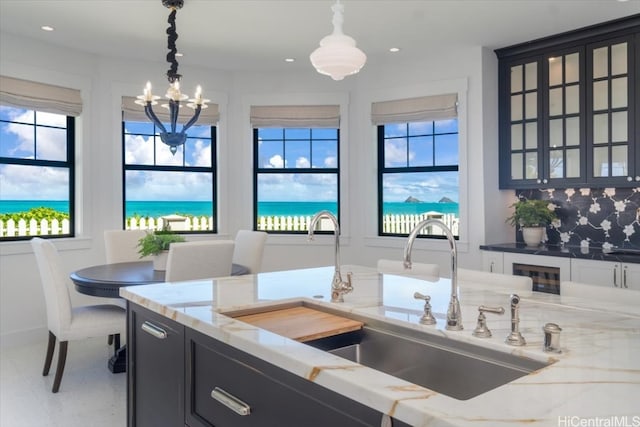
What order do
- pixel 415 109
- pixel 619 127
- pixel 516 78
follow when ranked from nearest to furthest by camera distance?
pixel 619 127, pixel 516 78, pixel 415 109

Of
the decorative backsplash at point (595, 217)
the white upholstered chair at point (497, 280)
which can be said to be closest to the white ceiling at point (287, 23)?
the decorative backsplash at point (595, 217)

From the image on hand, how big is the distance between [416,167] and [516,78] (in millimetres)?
1282

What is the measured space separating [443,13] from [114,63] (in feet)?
10.6

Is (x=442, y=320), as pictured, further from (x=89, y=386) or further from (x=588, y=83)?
(x=588, y=83)

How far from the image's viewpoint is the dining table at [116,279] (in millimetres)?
3240

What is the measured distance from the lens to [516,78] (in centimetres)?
459

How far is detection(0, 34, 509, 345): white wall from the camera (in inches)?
176

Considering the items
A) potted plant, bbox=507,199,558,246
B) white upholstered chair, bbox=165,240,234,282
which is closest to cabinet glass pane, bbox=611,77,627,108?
potted plant, bbox=507,199,558,246

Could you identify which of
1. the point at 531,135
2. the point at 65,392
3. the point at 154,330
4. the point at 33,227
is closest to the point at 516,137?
the point at 531,135

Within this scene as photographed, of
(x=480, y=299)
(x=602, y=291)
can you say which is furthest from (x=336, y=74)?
(x=602, y=291)

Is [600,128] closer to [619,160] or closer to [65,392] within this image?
[619,160]

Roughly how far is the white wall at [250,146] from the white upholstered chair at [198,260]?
2.06 meters

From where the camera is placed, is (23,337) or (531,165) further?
(531,165)

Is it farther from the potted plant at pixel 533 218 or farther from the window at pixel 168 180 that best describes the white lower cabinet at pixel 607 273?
the window at pixel 168 180
